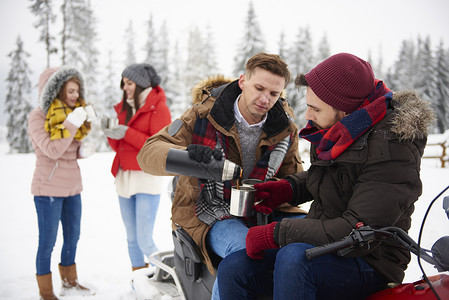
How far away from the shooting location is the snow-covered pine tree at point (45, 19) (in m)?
19.7

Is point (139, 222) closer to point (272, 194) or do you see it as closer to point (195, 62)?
point (272, 194)

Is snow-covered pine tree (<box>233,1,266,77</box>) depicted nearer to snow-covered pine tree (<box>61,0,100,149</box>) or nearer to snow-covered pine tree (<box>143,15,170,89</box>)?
snow-covered pine tree (<box>143,15,170,89</box>)

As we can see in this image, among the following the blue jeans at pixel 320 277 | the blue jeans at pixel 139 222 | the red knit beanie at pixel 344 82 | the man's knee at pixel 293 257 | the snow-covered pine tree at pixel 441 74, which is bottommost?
the blue jeans at pixel 139 222

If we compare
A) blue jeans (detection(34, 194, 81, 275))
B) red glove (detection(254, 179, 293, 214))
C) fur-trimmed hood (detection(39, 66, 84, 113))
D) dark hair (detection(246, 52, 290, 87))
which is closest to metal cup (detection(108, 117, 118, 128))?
fur-trimmed hood (detection(39, 66, 84, 113))

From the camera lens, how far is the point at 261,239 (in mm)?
1815

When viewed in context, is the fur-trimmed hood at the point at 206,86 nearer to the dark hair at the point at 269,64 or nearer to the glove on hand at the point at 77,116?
the dark hair at the point at 269,64

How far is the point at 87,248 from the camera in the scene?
5.95 metres

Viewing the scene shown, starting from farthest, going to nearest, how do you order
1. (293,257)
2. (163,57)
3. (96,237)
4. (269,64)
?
(163,57) < (96,237) < (269,64) < (293,257)

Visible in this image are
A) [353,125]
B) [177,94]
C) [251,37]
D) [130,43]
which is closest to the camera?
[353,125]

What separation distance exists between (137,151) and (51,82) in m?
1.30

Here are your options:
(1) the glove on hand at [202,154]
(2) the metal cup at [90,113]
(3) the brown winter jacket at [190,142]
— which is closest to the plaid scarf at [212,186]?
(3) the brown winter jacket at [190,142]

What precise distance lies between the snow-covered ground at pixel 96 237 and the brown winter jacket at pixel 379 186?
23cm

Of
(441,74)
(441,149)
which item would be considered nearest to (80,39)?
(441,149)

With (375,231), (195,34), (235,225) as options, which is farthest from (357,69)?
(195,34)
